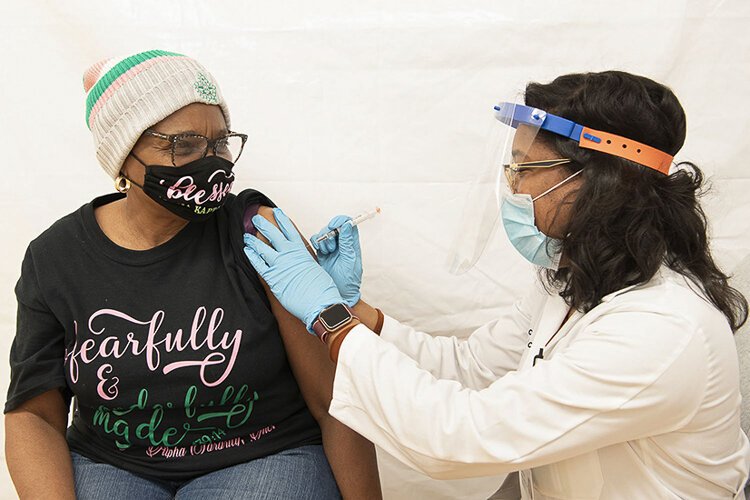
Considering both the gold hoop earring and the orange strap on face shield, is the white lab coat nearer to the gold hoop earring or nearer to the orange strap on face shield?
the orange strap on face shield

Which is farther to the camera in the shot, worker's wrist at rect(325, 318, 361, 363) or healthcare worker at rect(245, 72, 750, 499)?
worker's wrist at rect(325, 318, 361, 363)

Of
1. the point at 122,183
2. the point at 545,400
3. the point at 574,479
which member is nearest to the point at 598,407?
the point at 545,400

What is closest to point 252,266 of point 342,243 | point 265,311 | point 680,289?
point 265,311

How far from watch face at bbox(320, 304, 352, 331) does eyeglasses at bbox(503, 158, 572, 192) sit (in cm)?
40

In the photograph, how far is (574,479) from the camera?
4.37 feet

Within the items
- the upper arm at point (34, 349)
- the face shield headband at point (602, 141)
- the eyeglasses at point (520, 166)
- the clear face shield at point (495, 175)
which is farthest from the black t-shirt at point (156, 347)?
the face shield headband at point (602, 141)

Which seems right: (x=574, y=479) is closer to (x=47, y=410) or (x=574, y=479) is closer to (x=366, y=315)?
(x=366, y=315)

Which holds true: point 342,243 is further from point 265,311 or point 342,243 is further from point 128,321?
point 128,321

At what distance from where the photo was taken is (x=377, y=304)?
6.72 feet

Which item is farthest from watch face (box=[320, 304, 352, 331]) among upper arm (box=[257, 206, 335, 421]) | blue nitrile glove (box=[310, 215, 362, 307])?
blue nitrile glove (box=[310, 215, 362, 307])

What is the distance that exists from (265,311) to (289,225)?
0.62ft

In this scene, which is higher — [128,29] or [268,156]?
[128,29]

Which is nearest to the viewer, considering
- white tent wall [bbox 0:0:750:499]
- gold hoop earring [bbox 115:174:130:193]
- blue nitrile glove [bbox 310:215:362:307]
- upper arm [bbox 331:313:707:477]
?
upper arm [bbox 331:313:707:477]

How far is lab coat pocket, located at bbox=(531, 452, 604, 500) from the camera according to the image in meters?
1.30
